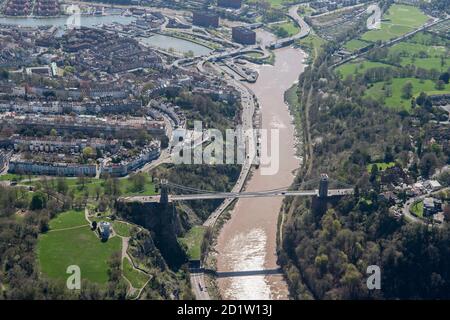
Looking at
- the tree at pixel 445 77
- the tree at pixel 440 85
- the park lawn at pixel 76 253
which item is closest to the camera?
the park lawn at pixel 76 253

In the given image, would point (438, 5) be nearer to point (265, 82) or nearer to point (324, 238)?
point (265, 82)

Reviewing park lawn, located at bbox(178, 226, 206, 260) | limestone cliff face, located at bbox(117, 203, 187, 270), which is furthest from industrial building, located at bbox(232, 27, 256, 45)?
limestone cliff face, located at bbox(117, 203, 187, 270)

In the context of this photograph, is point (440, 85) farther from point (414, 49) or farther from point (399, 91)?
point (414, 49)

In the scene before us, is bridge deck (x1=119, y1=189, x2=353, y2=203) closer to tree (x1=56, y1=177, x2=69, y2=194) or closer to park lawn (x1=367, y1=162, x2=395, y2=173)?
park lawn (x1=367, y1=162, x2=395, y2=173)

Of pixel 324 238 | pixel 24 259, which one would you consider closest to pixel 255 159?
pixel 324 238

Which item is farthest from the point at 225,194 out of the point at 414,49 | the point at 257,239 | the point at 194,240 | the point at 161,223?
the point at 414,49

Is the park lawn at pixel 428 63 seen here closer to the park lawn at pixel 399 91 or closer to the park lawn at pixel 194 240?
the park lawn at pixel 399 91

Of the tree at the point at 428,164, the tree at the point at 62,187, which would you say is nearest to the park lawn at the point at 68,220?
the tree at the point at 62,187
